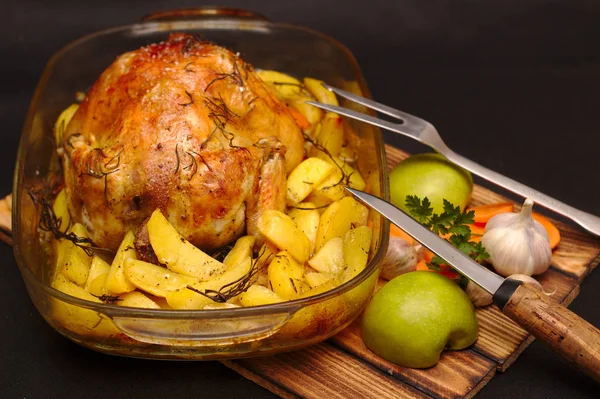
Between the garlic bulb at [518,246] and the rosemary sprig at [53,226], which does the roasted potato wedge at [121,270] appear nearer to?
the rosemary sprig at [53,226]

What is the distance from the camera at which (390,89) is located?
18.1ft

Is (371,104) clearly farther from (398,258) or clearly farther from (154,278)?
(154,278)

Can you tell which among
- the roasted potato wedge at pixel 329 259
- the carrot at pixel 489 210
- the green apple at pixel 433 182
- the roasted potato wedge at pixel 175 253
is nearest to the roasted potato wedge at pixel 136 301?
the roasted potato wedge at pixel 175 253

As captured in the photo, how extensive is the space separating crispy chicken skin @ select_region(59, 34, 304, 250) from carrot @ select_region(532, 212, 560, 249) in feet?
3.61

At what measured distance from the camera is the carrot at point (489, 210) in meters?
4.00

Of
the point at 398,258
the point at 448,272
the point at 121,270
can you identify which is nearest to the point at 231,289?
the point at 121,270

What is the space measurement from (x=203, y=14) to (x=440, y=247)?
2.00 m

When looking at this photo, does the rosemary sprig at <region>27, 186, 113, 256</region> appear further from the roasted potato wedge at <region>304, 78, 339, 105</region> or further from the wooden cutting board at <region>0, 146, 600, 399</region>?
the roasted potato wedge at <region>304, 78, 339, 105</region>

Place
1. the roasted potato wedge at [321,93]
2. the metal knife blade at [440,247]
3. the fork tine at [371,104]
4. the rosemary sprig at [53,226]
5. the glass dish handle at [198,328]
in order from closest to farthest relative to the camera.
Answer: the glass dish handle at [198,328] < the metal knife blade at [440,247] < the rosemary sprig at [53,226] < the fork tine at [371,104] < the roasted potato wedge at [321,93]

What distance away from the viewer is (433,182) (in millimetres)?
3967

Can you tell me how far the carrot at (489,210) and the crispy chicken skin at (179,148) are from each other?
2.81 feet

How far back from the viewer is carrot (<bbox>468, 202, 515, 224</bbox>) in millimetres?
3996

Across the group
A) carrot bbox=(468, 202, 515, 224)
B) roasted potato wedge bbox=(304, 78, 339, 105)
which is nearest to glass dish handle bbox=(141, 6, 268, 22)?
roasted potato wedge bbox=(304, 78, 339, 105)

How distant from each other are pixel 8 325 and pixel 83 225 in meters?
0.52
